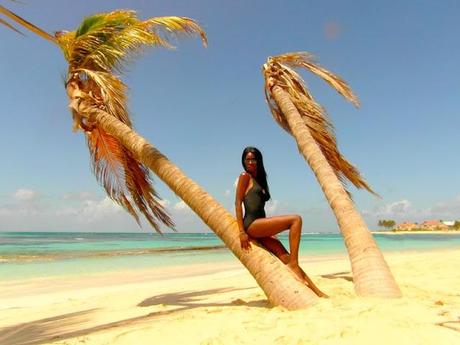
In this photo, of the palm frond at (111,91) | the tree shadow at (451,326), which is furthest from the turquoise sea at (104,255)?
the tree shadow at (451,326)

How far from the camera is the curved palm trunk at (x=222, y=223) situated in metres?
4.07

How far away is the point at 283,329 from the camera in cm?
335

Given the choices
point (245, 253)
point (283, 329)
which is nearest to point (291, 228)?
point (245, 253)

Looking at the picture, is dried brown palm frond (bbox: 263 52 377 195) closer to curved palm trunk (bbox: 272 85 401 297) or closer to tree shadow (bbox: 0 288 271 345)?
curved palm trunk (bbox: 272 85 401 297)

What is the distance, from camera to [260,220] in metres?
4.41

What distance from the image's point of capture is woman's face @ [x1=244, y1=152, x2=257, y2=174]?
15.5 feet

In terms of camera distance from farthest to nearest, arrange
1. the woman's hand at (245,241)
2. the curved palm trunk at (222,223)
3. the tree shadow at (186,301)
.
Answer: the tree shadow at (186,301) < the woman's hand at (245,241) < the curved palm trunk at (222,223)

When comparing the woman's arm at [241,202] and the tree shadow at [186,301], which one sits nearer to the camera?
the woman's arm at [241,202]

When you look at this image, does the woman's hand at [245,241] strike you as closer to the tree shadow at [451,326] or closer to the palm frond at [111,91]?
the tree shadow at [451,326]

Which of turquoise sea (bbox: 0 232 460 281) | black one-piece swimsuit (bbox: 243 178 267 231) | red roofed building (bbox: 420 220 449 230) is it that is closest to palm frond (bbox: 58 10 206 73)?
black one-piece swimsuit (bbox: 243 178 267 231)

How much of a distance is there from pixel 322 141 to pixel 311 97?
77 cm

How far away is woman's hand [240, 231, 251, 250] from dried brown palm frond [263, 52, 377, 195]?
2588 mm

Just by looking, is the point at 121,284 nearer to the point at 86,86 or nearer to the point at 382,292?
the point at 86,86

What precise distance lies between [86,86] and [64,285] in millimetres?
5833
